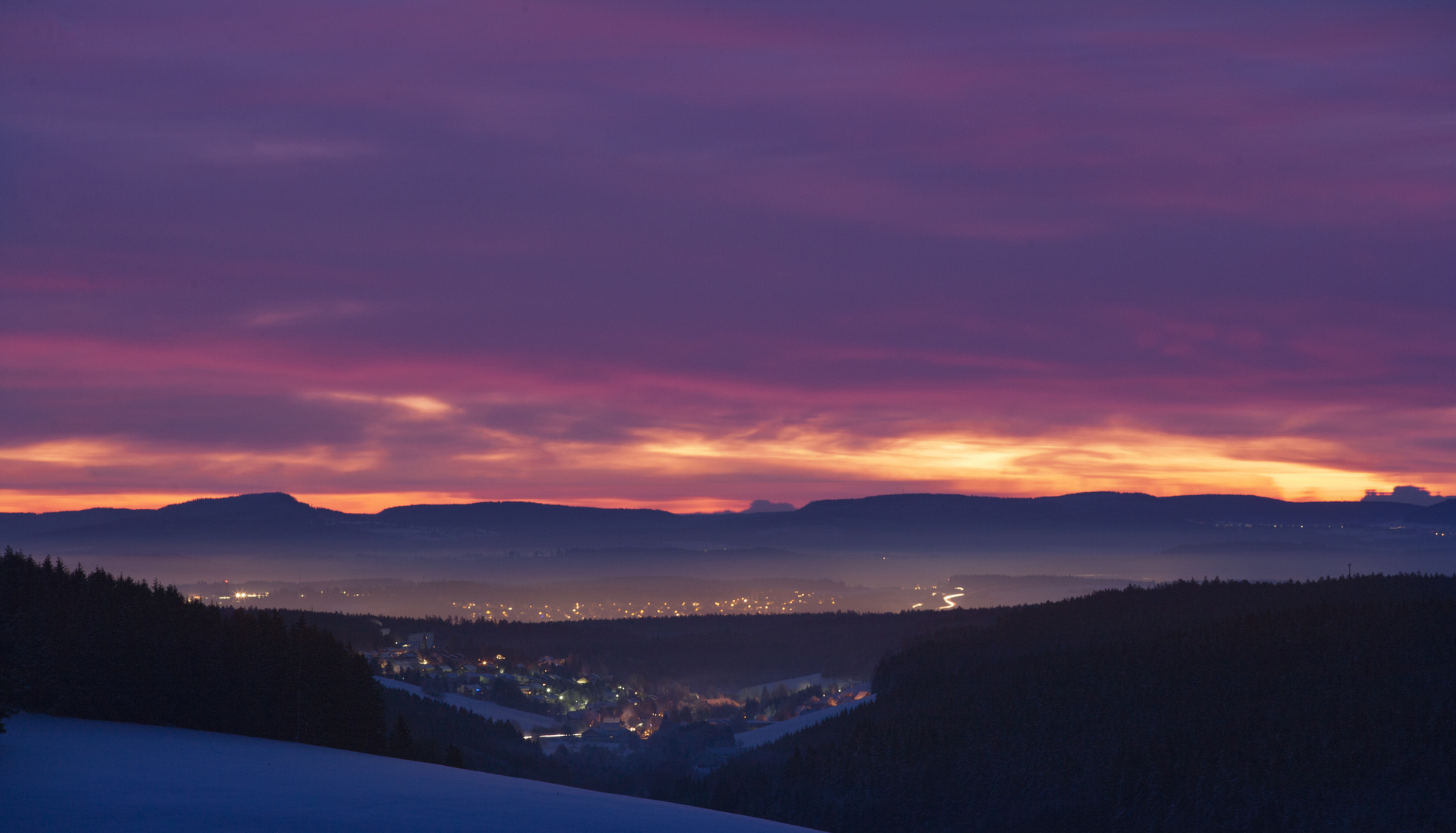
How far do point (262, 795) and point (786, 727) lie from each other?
156479mm

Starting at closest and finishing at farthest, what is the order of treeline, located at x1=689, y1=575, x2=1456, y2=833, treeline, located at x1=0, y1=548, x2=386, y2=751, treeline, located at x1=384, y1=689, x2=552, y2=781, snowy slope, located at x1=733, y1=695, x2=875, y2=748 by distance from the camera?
1. treeline, located at x1=0, y1=548, x2=386, y2=751
2. treeline, located at x1=689, y1=575, x2=1456, y2=833
3. treeline, located at x1=384, y1=689, x2=552, y2=781
4. snowy slope, located at x1=733, y1=695, x2=875, y2=748

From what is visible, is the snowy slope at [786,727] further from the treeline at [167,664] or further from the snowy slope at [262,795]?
the snowy slope at [262,795]

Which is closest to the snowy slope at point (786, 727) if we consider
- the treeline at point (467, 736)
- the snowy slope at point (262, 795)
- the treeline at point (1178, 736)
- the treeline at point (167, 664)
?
the treeline at point (1178, 736)

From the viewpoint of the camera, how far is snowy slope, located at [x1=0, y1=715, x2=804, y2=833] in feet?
94.1

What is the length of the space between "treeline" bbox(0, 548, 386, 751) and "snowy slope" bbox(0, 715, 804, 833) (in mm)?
7670

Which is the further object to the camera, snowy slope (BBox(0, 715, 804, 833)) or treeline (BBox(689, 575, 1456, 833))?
treeline (BBox(689, 575, 1456, 833))

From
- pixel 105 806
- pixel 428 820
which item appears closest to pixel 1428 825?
pixel 428 820

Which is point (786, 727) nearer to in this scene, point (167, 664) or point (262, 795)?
point (167, 664)

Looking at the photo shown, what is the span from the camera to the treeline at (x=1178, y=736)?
290 ft

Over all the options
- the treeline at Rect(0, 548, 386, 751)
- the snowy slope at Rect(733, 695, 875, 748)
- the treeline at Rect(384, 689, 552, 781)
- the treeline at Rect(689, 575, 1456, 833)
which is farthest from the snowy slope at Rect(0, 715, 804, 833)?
the snowy slope at Rect(733, 695, 875, 748)

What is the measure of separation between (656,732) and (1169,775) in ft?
351

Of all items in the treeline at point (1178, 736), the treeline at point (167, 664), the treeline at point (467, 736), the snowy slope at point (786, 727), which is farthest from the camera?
the snowy slope at point (786, 727)

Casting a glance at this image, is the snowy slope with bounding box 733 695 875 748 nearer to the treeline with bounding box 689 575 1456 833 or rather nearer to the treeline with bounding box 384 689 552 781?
the treeline with bounding box 689 575 1456 833

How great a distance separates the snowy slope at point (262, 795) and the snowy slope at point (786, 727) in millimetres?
126641
